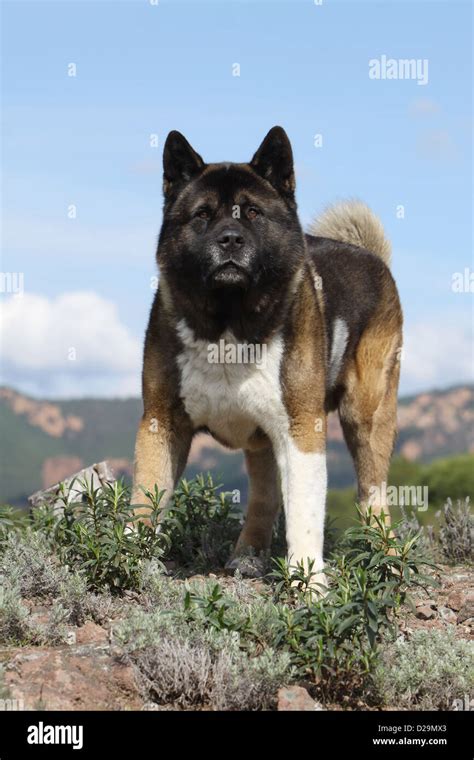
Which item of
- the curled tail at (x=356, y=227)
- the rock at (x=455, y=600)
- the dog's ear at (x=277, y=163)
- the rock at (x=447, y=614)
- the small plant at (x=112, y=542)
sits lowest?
the rock at (x=447, y=614)

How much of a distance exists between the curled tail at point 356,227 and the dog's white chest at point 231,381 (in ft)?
9.12

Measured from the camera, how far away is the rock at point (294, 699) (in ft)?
16.9

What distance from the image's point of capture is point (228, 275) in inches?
243

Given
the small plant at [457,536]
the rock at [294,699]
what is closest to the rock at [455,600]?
the small plant at [457,536]

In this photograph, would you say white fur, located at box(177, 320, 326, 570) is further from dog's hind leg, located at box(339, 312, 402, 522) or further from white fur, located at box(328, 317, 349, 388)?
dog's hind leg, located at box(339, 312, 402, 522)

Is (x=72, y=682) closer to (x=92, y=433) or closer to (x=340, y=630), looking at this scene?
(x=340, y=630)

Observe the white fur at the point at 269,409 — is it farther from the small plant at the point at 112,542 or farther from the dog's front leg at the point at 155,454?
the small plant at the point at 112,542

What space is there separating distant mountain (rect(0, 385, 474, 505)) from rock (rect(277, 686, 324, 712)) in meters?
84.7

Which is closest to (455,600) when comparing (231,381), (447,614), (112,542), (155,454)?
(447,614)

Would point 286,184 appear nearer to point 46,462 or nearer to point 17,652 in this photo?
point 17,652

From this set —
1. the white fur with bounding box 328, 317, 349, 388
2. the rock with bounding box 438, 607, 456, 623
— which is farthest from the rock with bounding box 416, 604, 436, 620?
the white fur with bounding box 328, 317, 349, 388

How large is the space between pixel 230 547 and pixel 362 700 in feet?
7.68

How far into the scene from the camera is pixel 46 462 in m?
96.9
